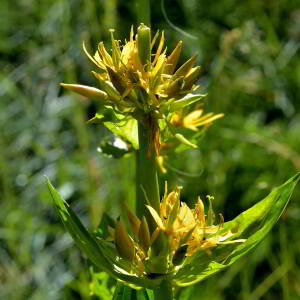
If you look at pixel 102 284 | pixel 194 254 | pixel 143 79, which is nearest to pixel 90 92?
pixel 143 79

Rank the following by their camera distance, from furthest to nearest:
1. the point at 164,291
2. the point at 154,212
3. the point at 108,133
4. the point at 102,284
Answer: the point at 108,133
the point at 102,284
the point at 164,291
the point at 154,212

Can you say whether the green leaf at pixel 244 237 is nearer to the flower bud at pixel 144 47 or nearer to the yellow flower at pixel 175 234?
the yellow flower at pixel 175 234

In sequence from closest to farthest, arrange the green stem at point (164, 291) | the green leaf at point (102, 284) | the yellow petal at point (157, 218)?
the yellow petal at point (157, 218) < the green stem at point (164, 291) < the green leaf at point (102, 284)

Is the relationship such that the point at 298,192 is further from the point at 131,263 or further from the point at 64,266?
the point at 131,263

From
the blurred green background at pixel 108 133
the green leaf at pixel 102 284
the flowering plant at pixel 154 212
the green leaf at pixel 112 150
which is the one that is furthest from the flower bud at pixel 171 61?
the blurred green background at pixel 108 133

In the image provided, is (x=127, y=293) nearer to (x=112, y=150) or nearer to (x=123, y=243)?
(x=123, y=243)

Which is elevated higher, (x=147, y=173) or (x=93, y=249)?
(x=147, y=173)
